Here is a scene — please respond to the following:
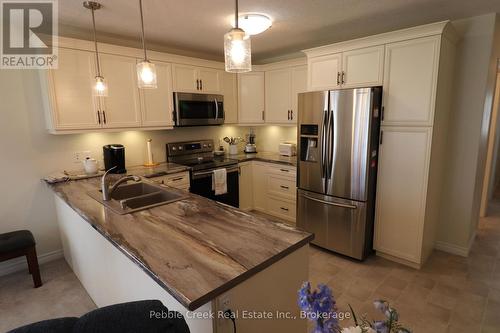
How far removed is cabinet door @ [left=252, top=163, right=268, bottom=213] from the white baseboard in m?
2.64

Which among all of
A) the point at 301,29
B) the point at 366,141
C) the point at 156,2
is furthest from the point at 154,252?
the point at 301,29

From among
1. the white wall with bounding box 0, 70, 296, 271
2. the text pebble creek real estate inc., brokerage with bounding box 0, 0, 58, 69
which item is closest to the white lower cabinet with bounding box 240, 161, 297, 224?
the white wall with bounding box 0, 70, 296, 271

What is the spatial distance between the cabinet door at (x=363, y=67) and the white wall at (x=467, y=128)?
88cm

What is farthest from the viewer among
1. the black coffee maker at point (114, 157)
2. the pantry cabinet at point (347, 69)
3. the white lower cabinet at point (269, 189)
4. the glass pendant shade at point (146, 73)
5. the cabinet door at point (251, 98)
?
the cabinet door at point (251, 98)

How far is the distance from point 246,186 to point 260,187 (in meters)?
0.22

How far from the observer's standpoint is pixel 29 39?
2.67 metres

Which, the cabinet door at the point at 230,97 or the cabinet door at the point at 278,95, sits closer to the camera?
the cabinet door at the point at 278,95

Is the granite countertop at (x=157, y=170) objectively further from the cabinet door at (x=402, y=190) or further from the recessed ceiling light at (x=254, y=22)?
the cabinet door at (x=402, y=190)

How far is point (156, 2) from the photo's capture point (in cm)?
222

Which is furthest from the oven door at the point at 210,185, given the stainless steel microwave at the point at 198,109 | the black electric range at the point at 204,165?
the stainless steel microwave at the point at 198,109

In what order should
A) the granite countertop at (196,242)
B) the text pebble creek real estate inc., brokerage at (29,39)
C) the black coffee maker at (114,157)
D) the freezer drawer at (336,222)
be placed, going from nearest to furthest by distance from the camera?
the granite countertop at (196,242)
the text pebble creek real estate inc., brokerage at (29,39)
the freezer drawer at (336,222)
the black coffee maker at (114,157)

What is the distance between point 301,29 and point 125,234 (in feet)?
9.06

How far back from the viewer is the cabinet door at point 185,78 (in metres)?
3.49

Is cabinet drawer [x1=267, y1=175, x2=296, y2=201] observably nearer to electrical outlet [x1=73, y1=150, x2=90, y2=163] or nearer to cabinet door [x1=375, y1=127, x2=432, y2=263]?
cabinet door [x1=375, y1=127, x2=432, y2=263]
